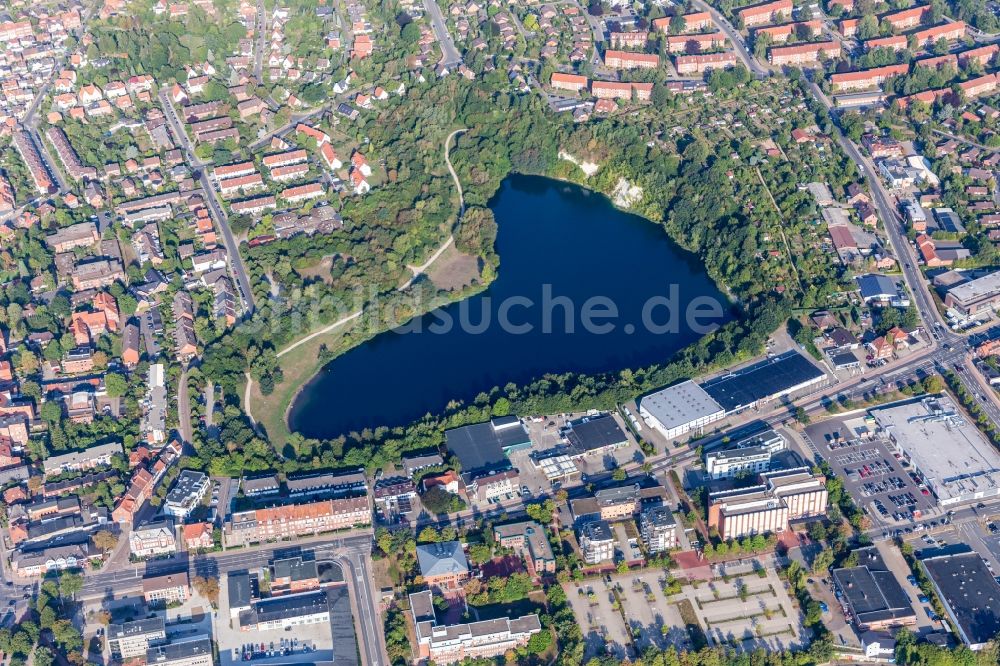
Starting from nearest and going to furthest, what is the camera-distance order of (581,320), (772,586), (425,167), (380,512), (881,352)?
1. (772,586)
2. (380,512)
3. (881,352)
4. (581,320)
5. (425,167)

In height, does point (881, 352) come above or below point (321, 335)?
below

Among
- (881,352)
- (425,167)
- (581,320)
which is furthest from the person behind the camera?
(425,167)

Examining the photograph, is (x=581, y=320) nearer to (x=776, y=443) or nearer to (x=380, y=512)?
(x=776, y=443)

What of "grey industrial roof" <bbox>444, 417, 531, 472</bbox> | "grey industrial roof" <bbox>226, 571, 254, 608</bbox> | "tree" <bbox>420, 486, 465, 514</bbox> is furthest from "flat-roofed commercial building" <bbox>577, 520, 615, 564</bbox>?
"grey industrial roof" <bbox>226, 571, 254, 608</bbox>

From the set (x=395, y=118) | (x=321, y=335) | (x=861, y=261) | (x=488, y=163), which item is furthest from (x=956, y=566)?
(x=395, y=118)

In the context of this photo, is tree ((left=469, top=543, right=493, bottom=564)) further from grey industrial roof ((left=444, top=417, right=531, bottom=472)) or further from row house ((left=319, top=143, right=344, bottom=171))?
row house ((left=319, top=143, right=344, bottom=171))

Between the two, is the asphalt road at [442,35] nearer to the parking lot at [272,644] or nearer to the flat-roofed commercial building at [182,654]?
the parking lot at [272,644]

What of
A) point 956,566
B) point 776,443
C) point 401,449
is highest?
point 401,449

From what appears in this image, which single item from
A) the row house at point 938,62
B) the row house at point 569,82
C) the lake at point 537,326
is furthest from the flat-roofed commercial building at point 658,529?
the row house at point 938,62
